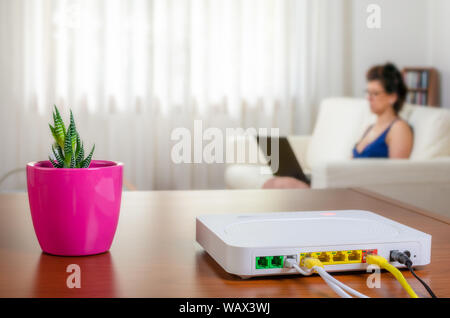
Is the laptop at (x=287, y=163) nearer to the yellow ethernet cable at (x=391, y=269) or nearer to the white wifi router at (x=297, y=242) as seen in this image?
the white wifi router at (x=297, y=242)

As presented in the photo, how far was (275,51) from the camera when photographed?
13.6 feet

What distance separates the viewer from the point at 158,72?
3.99 meters

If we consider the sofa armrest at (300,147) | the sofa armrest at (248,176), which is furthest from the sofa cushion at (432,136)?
the sofa armrest at (300,147)

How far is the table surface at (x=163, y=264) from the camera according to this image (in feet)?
1.81

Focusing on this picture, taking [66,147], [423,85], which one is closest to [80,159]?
[66,147]

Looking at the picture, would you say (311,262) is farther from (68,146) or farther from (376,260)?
(68,146)

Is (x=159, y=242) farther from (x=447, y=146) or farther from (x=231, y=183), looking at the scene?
(x=231, y=183)

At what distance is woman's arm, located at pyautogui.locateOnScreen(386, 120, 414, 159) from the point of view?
2732 millimetres

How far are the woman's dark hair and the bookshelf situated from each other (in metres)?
1.15

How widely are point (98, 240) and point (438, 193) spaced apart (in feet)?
5.34

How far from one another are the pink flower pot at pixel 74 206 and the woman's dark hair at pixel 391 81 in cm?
246

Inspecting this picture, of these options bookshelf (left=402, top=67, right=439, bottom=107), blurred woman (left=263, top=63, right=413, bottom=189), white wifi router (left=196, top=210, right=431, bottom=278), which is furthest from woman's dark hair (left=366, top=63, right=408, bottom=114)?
white wifi router (left=196, top=210, right=431, bottom=278)

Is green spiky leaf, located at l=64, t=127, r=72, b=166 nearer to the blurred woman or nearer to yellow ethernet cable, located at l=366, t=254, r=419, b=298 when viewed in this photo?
yellow ethernet cable, located at l=366, t=254, r=419, b=298
